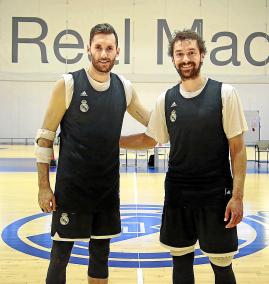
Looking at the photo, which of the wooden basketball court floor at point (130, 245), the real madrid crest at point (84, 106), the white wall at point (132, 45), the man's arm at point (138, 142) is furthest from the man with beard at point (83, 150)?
the white wall at point (132, 45)

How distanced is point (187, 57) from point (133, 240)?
2.90m

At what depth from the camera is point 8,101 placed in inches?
868

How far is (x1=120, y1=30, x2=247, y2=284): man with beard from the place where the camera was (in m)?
2.49

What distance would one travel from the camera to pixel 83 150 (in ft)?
8.61

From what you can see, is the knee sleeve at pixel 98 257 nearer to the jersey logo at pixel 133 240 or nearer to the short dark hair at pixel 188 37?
the jersey logo at pixel 133 240

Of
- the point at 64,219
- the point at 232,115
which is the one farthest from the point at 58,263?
the point at 232,115

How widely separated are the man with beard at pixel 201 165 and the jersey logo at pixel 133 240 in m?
1.54

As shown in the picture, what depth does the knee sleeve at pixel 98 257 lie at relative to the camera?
2783 mm

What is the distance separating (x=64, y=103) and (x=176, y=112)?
704mm

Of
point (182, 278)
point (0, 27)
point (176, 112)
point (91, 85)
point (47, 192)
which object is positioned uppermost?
point (0, 27)

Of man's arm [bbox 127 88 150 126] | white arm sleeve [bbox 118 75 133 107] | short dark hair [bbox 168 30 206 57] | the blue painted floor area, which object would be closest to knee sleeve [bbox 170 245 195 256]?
man's arm [bbox 127 88 150 126]

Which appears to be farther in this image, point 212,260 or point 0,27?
point 0,27

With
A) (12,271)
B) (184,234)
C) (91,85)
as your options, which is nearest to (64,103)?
(91,85)

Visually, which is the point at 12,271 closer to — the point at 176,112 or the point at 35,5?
the point at 176,112
